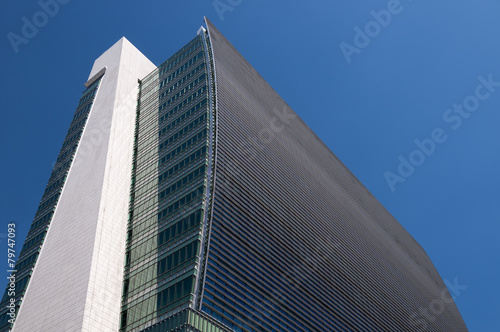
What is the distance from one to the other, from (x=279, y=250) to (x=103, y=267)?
72.1 feet

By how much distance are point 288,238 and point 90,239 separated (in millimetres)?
26252

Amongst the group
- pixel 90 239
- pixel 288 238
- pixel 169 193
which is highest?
pixel 169 193

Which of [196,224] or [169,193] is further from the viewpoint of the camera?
[169,193]

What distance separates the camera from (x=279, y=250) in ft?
209

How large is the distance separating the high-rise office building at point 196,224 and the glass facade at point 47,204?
33cm


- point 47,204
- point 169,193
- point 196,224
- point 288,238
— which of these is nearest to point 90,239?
point 169,193

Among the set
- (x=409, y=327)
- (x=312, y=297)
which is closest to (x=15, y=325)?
(x=312, y=297)

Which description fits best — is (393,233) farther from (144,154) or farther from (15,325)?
(15,325)

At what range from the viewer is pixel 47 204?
3019 inches

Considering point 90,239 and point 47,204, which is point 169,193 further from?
point 47,204

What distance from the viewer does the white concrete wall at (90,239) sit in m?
52.9

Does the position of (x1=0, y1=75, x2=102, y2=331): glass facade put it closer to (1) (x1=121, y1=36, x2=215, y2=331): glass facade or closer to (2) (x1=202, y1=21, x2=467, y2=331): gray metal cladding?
(1) (x1=121, y1=36, x2=215, y2=331): glass facade

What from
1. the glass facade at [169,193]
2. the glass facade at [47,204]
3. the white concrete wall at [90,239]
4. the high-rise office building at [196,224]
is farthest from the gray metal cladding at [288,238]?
the glass facade at [47,204]

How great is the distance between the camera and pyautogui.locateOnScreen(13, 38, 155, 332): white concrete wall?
52875 mm
